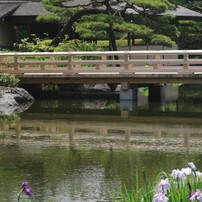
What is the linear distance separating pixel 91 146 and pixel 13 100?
8581 millimetres

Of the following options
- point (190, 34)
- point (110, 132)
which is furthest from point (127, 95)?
point (190, 34)

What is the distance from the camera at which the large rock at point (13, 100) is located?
69.2 ft

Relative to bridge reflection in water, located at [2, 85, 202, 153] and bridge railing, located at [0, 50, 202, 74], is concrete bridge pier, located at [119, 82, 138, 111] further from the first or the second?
bridge railing, located at [0, 50, 202, 74]

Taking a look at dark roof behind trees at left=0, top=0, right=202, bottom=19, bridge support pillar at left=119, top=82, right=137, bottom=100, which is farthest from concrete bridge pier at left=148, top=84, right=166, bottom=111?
dark roof behind trees at left=0, top=0, right=202, bottom=19

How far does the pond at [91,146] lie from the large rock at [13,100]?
1.65ft

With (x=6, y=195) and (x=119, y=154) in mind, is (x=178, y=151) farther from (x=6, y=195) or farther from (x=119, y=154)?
(x=6, y=195)

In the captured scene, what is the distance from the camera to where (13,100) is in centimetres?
2202

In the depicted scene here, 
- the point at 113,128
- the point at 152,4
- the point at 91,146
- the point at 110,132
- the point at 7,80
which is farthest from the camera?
the point at 152,4

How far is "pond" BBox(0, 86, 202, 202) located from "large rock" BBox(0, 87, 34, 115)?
1.65ft

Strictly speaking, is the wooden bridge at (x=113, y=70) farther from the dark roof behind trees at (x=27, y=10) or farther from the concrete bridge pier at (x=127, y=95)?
the dark roof behind trees at (x=27, y=10)

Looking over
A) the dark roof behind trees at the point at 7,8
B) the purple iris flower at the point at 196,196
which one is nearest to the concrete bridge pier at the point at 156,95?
the dark roof behind trees at the point at 7,8

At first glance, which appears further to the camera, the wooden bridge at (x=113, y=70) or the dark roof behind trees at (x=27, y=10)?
the dark roof behind trees at (x=27, y=10)

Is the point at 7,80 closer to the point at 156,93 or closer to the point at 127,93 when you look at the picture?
the point at 127,93

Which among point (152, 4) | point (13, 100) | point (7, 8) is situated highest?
point (152, 4)
